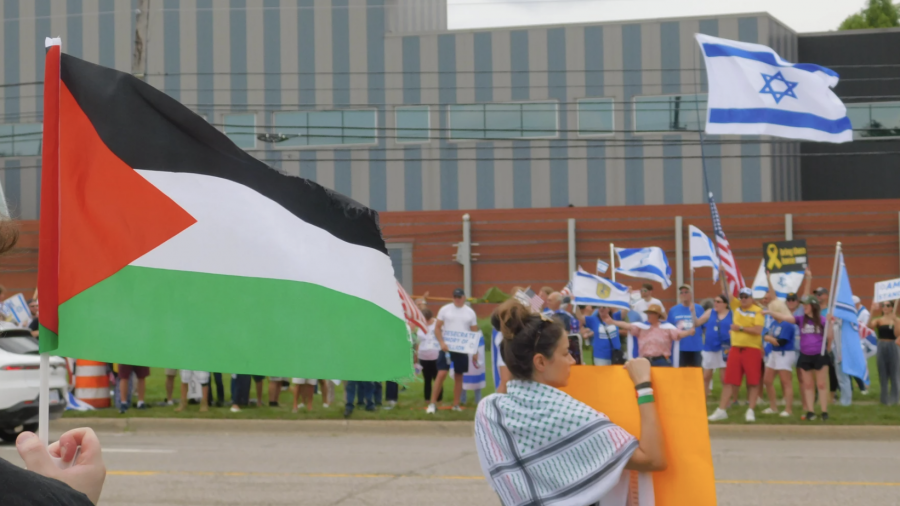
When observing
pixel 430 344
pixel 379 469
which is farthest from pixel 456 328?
pixel 379 469

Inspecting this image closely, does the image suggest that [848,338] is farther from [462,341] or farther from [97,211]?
[97,211]

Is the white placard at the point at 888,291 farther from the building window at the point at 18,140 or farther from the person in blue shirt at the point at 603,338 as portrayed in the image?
the building window at the point at 18,140

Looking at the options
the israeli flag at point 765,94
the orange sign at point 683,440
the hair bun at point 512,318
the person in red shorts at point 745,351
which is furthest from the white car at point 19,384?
the orange sign at point 683,440

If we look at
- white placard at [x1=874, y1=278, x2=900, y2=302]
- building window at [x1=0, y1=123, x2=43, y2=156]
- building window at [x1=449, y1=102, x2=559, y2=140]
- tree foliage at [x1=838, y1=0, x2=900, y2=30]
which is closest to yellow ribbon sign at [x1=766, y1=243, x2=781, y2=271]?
white placard at [x1=874, y1=278, x2=900, y2=302]

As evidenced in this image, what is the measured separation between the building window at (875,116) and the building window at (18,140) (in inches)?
1264

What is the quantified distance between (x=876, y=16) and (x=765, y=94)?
51.2m

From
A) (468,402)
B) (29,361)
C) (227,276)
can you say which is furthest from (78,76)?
(468,402)

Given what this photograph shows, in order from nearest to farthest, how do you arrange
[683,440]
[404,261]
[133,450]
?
[683,440] → [133,450] → [404,261]

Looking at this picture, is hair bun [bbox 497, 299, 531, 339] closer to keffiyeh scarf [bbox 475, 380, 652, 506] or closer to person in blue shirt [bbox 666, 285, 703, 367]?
keffiyeh scarf [bbox 475, 380, 652, 506]

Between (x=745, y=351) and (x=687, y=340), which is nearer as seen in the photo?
(x=745, y=351)

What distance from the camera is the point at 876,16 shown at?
194 ft

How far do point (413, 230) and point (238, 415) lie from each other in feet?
69.8

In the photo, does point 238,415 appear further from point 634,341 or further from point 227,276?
point 227,276

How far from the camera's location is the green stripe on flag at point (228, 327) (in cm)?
339
